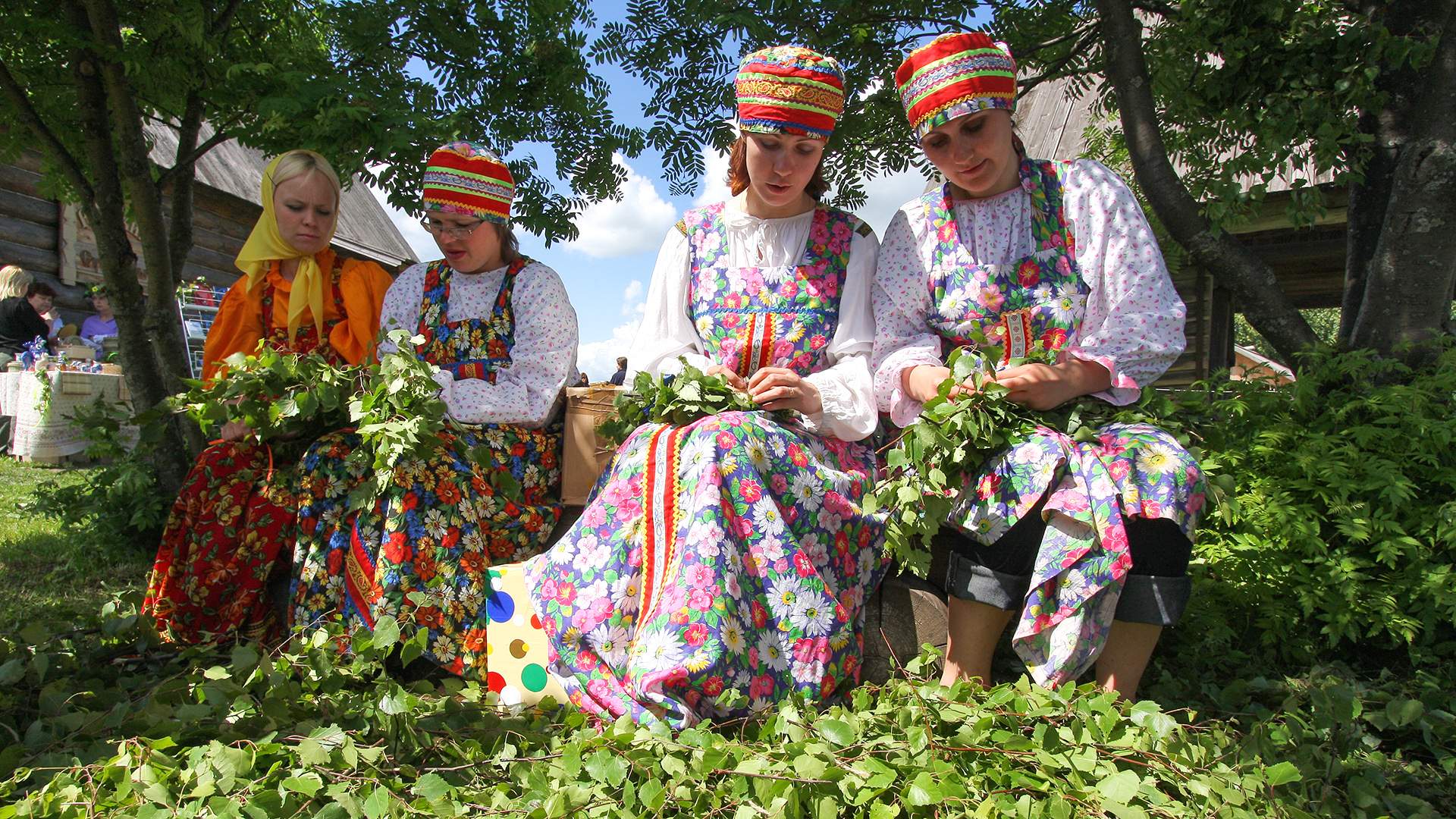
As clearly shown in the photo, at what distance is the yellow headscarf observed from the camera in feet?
11.0

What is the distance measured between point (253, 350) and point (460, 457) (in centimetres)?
111

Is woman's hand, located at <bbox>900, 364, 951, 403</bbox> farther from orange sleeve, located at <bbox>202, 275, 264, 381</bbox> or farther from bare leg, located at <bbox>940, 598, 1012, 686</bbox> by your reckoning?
orange sleeve, located at <bbox>202, 275, 264, 381</bbox>

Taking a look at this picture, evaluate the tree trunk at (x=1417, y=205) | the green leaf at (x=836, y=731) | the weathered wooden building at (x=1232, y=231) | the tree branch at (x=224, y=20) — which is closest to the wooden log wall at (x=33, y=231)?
the tree branch at (x=224, y=20)


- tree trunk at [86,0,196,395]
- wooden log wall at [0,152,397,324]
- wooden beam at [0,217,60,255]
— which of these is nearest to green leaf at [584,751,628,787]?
tree trunk at [86,0,196,395]

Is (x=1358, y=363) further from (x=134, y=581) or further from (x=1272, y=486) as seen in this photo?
(x=134, y=581)

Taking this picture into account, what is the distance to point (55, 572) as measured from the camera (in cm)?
387

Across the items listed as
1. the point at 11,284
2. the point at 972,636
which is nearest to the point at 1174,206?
the point at 972,636

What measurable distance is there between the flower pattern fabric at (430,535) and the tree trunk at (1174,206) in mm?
2587

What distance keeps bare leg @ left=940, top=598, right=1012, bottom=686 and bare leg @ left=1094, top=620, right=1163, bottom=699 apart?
0.25 meters

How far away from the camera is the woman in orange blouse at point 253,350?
2959 millimetres

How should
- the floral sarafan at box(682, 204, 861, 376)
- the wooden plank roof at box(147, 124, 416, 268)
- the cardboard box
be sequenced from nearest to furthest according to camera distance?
1. the floral sarafan at box(682, 204, 861, 376)
2. the cardboard box
3. the wooden plank roof at box(147, 124, 416, 268)

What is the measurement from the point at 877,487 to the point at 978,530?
29cm

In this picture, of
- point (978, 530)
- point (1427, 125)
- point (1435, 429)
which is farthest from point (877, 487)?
point (1427, 125)

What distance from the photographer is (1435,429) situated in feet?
8.92
